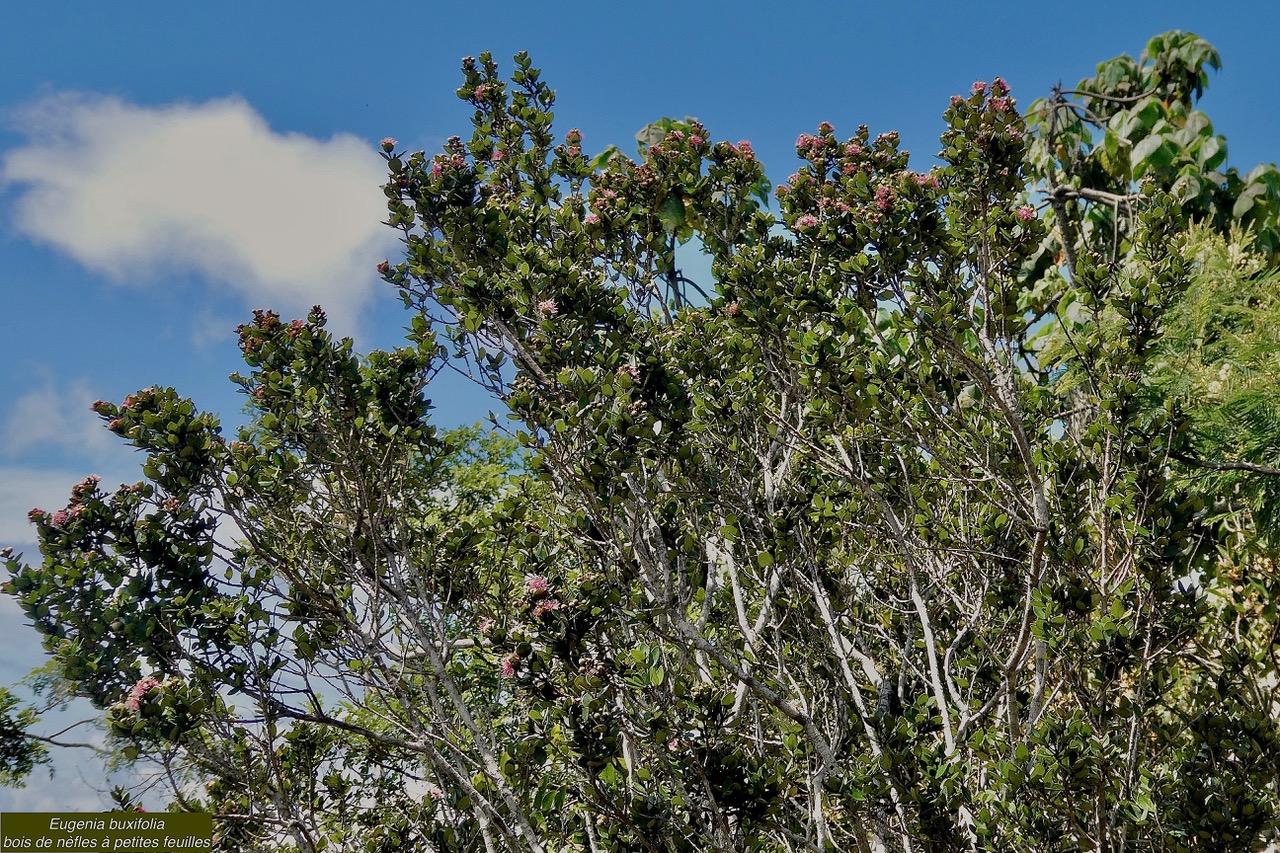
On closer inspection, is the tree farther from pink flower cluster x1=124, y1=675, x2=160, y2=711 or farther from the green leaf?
the green leaf

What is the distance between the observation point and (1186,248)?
13.1 feet

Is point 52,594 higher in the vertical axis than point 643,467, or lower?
higher

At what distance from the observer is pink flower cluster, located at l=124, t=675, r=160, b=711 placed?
11.0 ft

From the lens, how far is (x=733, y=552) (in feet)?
14.2

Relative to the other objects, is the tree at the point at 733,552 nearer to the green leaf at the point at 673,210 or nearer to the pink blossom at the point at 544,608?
the pink blossom at the point at 544,608

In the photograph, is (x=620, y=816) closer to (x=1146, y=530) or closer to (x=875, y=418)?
(x=875, y=418)

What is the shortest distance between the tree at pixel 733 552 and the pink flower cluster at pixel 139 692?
1 centimetres

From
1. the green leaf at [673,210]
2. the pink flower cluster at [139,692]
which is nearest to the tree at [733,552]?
the pink flower cluster at [139,692]

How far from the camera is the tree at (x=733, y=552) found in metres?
3.23

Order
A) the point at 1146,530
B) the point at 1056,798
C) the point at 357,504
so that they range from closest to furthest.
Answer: the point at 1056,798, the point at 1146,530, the point at 357,504

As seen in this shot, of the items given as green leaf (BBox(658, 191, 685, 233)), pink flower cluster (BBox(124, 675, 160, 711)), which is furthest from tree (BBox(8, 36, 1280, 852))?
green leaf (BBox(658, 191, 685, 233))

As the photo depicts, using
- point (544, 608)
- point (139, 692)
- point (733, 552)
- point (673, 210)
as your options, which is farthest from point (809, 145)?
point (139, 692)

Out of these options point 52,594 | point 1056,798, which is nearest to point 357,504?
point 52,594

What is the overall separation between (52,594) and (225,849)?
1.51 metres
